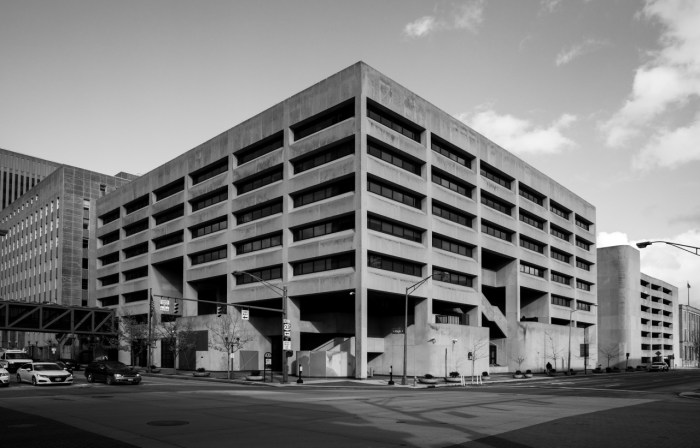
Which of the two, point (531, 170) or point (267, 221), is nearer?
point (267, 221)

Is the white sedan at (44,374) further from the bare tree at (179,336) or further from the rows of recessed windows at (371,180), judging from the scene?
the bare tree at (179,336)

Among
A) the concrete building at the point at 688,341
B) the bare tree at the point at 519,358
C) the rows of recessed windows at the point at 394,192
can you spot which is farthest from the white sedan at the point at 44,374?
the concrete building at the point at 688,341

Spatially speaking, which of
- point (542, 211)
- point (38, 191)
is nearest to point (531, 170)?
point (542, 211)

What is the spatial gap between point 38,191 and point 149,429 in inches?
4770

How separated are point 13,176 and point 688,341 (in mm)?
213015

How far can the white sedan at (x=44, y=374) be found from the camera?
38.4 meters

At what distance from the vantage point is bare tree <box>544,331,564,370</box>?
88.1m

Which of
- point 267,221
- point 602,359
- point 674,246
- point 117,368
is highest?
point 267,221

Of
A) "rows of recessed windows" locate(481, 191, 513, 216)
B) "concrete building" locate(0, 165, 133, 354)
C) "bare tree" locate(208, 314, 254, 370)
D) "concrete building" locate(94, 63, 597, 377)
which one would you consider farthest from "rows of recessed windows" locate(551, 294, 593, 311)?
"concrete building" locate(0, 165, 133, 354)

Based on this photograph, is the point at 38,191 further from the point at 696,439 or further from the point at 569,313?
the point at 696,439

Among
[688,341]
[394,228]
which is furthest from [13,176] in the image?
[688,341]

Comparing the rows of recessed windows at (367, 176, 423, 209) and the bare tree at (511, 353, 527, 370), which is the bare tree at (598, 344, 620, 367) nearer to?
the bare tree at (511, 353, 527, 370)

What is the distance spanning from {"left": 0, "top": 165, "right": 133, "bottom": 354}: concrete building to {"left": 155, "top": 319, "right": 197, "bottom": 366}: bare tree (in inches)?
1381

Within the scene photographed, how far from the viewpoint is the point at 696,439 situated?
17641mm
